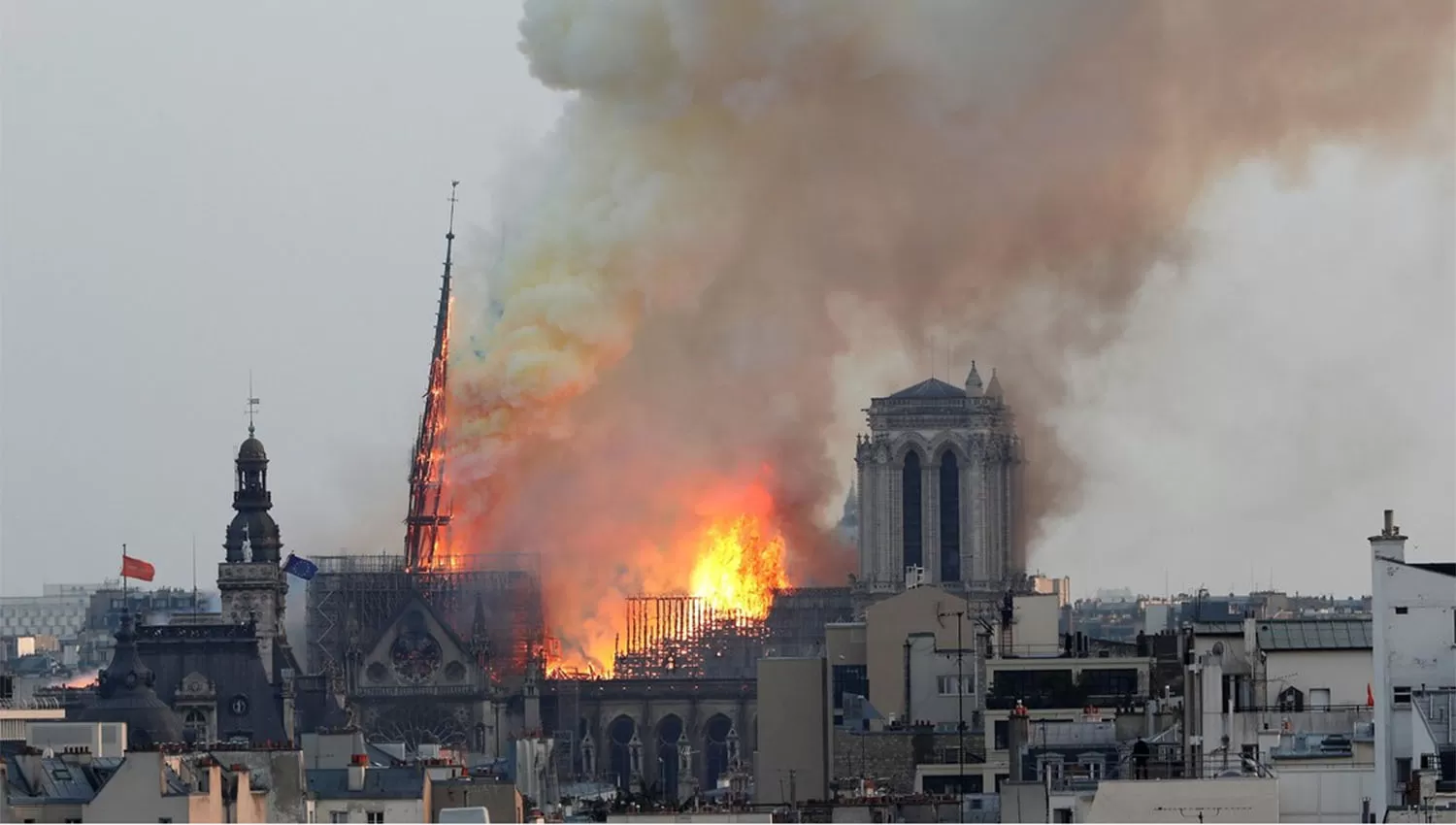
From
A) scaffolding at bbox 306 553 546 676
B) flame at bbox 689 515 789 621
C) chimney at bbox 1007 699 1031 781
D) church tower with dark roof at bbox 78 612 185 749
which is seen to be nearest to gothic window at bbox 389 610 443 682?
scaffolding at bbox 306 553 546 676

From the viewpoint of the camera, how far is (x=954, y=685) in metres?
104

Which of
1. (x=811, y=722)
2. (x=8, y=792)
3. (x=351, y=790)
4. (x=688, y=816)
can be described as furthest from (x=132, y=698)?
(x=688, y=816)

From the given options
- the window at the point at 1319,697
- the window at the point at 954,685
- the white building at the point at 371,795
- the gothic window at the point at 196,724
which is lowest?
the white building at the point at 371,795

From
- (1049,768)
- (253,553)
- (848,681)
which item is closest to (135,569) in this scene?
(253,553)

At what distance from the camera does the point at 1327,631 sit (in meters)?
74.5

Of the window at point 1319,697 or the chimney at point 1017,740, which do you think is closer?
the window at point 1319,697

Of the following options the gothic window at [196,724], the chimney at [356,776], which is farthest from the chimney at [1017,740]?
the gothic window at [196,724]

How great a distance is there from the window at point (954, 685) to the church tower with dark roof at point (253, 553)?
78.9m

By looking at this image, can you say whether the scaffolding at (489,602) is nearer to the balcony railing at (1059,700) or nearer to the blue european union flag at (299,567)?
the blue european union flag at (299,567)

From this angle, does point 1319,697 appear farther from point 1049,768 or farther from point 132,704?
point 132,704

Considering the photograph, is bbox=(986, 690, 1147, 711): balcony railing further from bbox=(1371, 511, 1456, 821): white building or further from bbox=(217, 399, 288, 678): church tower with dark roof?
bbox=(217, 399, 288, 678): church tower with dark roof

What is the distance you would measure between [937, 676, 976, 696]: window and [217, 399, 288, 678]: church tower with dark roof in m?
78.9

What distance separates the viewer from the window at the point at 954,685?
336ft

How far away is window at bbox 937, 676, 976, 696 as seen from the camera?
336 feet
